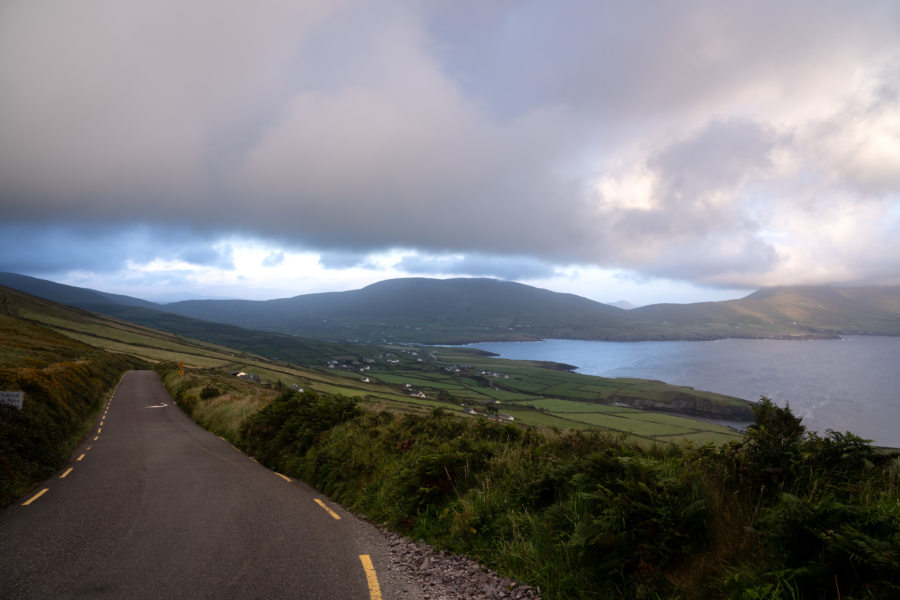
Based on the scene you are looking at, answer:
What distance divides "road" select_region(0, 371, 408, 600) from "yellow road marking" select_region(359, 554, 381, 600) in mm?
18

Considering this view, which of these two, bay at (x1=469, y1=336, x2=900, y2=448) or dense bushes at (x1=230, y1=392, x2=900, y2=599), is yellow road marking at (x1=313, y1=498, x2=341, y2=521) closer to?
dense bushes at (x1=230, y1=392, x2=900, y2=599)

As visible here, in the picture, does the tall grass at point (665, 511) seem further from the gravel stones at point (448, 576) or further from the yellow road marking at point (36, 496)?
the yellow road marking at point (36, 496)

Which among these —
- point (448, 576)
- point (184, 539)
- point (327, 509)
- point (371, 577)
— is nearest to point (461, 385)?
point (327, 509)

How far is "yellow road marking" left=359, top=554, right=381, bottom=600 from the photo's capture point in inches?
248

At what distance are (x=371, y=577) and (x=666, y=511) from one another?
15.7ft

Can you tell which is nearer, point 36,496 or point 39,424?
point 36,496

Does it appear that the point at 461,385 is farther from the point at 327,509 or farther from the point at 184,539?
the point at 184,539

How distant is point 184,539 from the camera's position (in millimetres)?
8195

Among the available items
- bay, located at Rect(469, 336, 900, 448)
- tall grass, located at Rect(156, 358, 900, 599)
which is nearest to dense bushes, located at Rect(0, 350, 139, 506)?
tall grass, located at Rect(156, 358, 900, 599)

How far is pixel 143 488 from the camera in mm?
11898

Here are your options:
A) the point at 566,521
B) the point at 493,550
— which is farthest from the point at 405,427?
the point at 566,521

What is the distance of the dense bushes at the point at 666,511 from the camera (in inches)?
173

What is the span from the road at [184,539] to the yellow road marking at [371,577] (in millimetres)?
18

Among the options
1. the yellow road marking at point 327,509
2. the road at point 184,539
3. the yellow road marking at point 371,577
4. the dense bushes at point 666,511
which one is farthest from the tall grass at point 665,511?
the road at point 184,539
